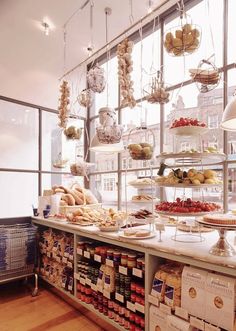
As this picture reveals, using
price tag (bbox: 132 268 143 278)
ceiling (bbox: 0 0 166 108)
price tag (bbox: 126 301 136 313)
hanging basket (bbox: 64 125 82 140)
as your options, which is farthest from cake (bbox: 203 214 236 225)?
ceiling (bbox: 0 0 166 108)

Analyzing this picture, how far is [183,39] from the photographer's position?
1652 millimetres

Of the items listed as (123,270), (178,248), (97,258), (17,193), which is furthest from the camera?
(17,193)

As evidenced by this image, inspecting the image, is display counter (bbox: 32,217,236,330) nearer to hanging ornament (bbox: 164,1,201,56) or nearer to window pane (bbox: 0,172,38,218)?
hanging ornament (bbox: 164,1,201,56)

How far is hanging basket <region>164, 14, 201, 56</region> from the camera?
5.37ft

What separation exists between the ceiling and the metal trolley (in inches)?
77.9

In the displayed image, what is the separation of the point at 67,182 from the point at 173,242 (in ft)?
9.81

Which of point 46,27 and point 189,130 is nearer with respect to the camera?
point 189,130

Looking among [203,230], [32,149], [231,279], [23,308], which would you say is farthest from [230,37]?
[23,308]

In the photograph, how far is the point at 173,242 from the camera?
1755 millimetres

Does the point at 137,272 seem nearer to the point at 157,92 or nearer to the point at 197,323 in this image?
the point at 197,323

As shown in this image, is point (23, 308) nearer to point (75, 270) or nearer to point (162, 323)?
point (75, 270)

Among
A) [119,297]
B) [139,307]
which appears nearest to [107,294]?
[119,297]

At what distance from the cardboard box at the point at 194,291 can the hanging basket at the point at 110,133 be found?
110cm

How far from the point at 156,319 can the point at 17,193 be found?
2.86 meters
